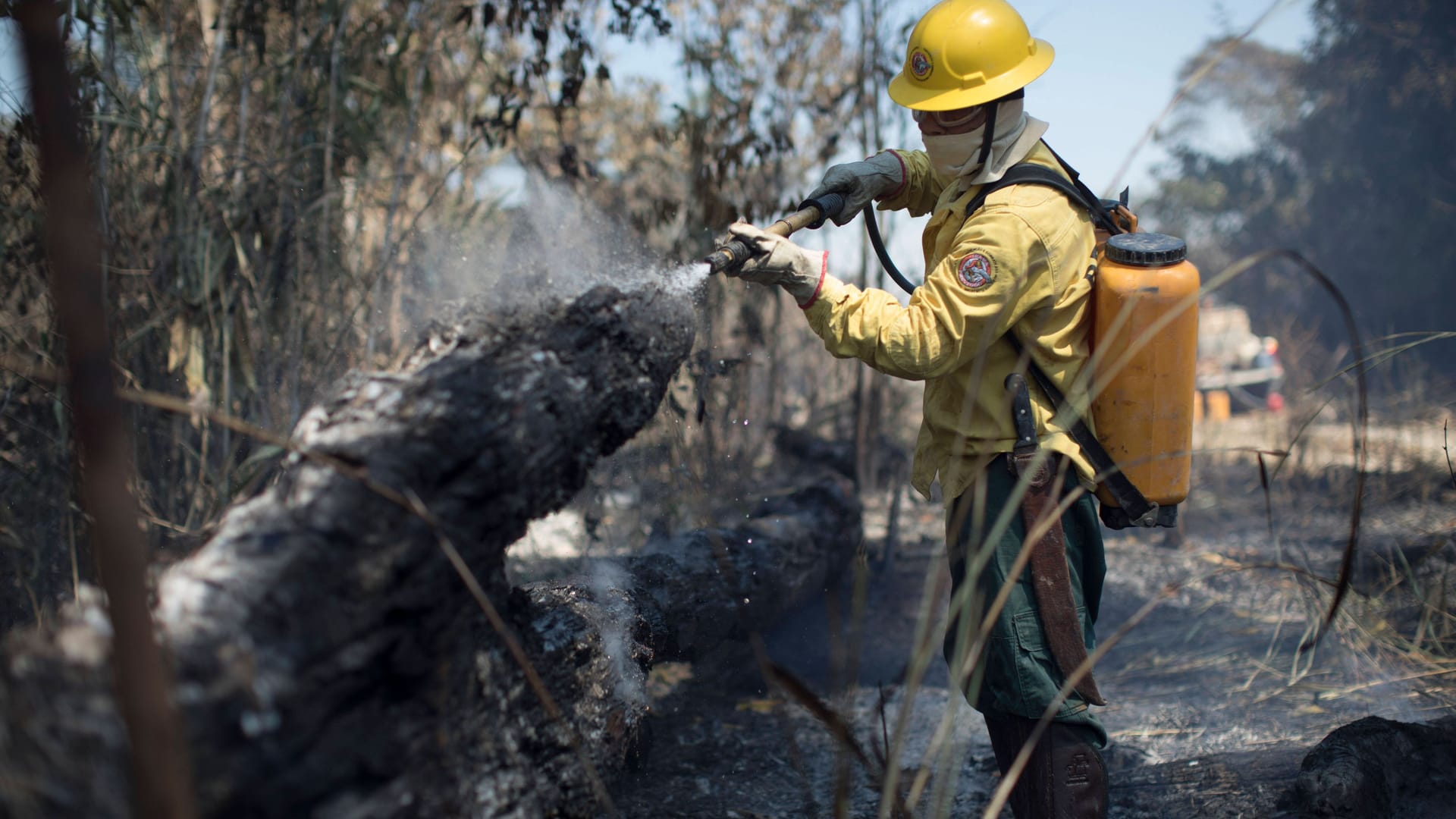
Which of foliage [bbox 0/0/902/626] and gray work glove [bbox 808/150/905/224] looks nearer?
gray work glove [bbox 808/150/905/224]

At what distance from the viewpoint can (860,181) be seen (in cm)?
244

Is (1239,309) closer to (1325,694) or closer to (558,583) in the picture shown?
(1325,694)

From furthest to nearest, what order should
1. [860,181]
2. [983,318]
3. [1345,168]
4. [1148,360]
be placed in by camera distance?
[1345,168] < [860,181] < [1148,360] < [983,318]

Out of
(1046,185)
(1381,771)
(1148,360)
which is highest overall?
(1046,185)

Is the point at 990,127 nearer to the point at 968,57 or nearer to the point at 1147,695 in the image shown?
the point at 968,57

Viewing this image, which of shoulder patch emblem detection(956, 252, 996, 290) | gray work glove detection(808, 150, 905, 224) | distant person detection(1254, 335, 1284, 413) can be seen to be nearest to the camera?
shoulder patch emblem detection(956, 252, 996, 290)

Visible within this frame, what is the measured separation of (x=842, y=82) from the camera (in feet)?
17.2

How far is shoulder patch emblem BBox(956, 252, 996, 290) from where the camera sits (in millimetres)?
1894

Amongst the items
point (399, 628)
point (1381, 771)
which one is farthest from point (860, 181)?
point (1381, 771)

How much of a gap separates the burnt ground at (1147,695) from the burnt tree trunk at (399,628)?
0.54 m

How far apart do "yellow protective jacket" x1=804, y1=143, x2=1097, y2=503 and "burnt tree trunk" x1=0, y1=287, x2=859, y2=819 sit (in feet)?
1.42

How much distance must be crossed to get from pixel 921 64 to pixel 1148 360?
87 centimetres

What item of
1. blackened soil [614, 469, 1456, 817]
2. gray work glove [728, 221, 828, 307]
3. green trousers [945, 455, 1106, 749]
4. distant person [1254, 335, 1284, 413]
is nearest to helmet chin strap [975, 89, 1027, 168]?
gray work glove [728, 221, 828, 307]

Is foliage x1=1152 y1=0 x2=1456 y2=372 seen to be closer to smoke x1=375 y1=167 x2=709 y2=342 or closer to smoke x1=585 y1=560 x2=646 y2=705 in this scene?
smoke x1=375 y1=167 x2=709 y2=342
